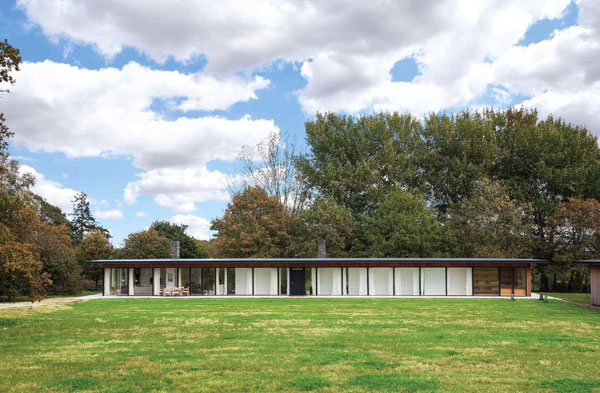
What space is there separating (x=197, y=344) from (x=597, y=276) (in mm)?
22798

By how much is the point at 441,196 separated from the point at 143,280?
1101 inches

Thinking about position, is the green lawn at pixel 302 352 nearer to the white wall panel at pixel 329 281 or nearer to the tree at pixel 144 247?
the white wall panel at pixel 329 281

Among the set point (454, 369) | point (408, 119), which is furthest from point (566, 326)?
point (408, 119)

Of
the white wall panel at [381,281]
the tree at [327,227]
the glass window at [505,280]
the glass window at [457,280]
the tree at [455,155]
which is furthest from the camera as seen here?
the tree at [455,155]

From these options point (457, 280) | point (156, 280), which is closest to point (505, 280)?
point (457, 280)

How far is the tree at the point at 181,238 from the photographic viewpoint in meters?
56.4

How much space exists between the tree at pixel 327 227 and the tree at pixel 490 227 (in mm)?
8654

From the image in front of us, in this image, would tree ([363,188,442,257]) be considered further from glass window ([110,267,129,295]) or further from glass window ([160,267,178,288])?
glass window ([110,267,129,295])

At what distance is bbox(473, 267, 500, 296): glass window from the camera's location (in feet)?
120

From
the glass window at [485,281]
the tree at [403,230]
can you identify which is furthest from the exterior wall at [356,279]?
the tree at [403,230]

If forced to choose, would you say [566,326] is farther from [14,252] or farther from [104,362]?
[14,252]

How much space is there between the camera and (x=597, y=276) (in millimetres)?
27922

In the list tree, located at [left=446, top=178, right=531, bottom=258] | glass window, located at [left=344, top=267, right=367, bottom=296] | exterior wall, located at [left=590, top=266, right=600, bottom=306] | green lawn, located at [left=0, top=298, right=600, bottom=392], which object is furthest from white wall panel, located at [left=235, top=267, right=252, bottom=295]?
exterior wall, located at [left=590, top=266, right=600, bottom=306]

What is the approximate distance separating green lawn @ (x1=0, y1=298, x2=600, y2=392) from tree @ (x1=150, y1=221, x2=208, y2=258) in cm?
3437
